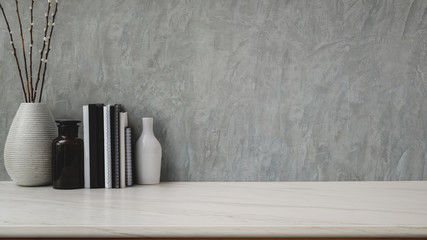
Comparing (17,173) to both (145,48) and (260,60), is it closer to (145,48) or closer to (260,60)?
(145,48)

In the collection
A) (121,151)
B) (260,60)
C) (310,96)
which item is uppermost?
(260,60)

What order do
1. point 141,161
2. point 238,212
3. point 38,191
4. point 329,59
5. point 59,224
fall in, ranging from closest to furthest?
point 59,224 → point 238,212 → point 38,191 → point 141,161 → point 329,59

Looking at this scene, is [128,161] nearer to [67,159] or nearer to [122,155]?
[122,155]

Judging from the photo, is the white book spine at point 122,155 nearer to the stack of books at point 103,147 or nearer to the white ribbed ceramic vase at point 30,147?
the stack of books at point 103,147

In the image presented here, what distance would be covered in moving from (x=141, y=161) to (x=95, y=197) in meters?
0.27

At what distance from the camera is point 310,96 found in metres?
1.63

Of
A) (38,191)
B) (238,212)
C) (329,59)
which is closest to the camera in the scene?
(238,212)

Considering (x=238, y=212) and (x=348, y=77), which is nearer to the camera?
(x=238, y=212)

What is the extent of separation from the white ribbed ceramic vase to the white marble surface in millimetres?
57

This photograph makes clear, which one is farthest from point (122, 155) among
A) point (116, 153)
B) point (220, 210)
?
point (220, 210)

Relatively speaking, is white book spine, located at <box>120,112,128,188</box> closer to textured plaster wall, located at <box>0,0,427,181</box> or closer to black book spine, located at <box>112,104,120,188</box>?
black book spine, located at <box>112,104,120,188</box>

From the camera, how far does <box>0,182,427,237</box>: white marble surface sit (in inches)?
37.1

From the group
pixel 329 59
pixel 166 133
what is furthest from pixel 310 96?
pixel 166 133

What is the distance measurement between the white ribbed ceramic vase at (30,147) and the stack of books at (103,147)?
16 centimetres
